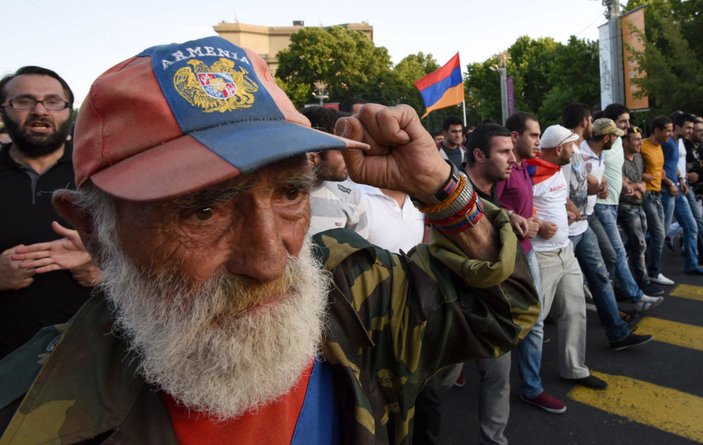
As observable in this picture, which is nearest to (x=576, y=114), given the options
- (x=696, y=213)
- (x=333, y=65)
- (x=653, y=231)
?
(x=653, y=231)

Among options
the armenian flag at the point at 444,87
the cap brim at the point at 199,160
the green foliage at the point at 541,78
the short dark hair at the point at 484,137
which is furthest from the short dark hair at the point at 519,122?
the green foliage at the point at 541,78

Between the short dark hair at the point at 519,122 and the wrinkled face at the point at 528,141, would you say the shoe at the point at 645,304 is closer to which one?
the wrinkled face at the point at 528,141

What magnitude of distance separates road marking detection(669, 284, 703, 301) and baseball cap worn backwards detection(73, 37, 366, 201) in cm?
622

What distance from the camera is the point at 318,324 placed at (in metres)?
1.23

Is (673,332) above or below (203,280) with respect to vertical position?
below

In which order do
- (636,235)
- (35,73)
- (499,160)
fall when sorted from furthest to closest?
1. (636,235)
2. (499,160)
3. (35,73)

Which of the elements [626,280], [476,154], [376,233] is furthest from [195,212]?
[626,280]

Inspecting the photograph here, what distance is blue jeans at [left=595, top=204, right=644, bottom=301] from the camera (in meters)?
5.16

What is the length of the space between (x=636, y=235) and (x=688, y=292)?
931 millimetres

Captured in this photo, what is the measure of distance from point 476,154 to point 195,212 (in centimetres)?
281

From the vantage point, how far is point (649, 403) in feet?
12.1

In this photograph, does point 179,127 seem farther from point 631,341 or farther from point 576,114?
point 576,114

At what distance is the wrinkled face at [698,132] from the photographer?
823cm

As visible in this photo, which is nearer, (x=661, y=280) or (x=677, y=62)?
(x=661, y=280)
